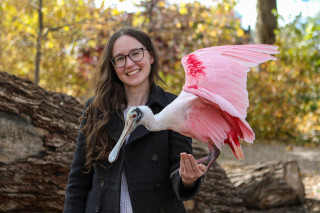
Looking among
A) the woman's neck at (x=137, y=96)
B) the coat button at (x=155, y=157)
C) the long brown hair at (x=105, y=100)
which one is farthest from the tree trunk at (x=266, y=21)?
the coat button at (x=155, y=157)

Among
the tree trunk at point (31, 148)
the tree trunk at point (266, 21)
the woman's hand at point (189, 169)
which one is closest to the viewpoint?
the woman's hand at point (189, 169)

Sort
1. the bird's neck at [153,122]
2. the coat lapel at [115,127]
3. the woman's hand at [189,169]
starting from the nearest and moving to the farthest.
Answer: the woman's hand at [189,169]
the bird's neck at [153,122]
the coat lapel at [115,127]

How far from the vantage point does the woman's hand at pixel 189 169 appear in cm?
152

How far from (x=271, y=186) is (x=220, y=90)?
2858 mm

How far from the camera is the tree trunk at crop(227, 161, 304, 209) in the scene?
418 centimetres

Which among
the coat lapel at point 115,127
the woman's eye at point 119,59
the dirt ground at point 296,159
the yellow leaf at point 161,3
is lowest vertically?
the dirt ground at point 296,159

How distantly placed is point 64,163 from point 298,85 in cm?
625

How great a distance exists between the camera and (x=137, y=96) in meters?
2.10

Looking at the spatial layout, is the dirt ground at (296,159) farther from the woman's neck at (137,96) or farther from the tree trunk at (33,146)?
the woman's neck at (137,96)

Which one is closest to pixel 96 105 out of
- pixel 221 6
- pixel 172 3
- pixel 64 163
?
pixel 64 163

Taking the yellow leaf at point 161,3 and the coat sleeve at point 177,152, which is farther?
the yellow leaf at point 161,3

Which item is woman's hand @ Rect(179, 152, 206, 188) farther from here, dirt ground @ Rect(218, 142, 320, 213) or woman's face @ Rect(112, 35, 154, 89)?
dirt ground @ Rect(218, 142, 320, 213)

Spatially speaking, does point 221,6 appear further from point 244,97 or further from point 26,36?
point 244,97

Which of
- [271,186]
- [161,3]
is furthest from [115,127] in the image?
[161,3]
